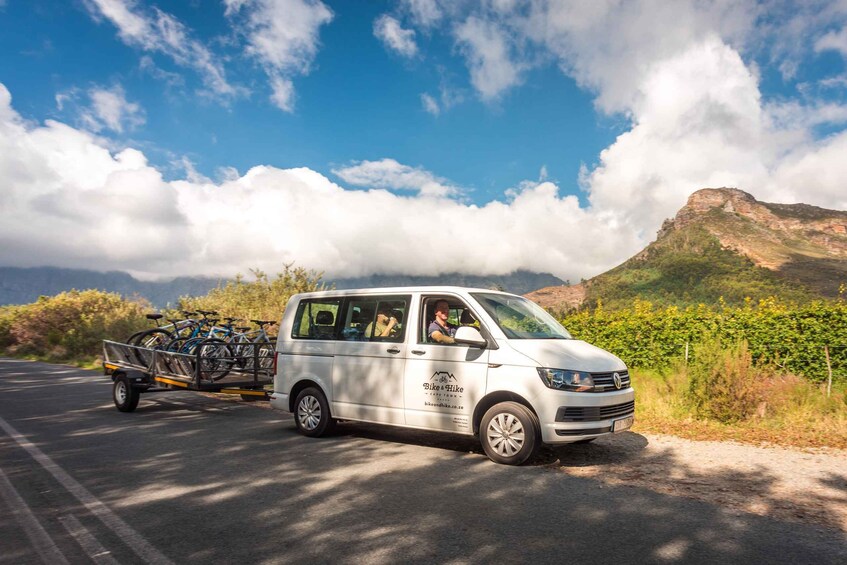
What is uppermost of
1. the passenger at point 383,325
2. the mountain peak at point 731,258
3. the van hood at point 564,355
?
the mountain peak at point 731,258

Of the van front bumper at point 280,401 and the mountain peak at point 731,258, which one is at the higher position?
the mountain peak at point 731,258

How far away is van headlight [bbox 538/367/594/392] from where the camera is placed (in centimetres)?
609

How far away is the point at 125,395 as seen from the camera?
10.5m

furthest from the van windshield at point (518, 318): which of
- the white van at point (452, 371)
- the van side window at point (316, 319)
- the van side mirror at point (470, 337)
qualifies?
the van side window at point (316, 319)

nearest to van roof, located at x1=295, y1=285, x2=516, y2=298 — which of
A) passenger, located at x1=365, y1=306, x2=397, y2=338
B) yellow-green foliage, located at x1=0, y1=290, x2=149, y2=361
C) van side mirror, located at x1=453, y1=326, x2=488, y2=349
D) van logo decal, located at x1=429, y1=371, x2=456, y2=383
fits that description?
passenger, located at x1=365, y1=306, x2=397, y2=338

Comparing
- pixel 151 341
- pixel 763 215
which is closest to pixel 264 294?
pixel 151 341

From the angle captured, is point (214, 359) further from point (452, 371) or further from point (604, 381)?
point (604, 381)

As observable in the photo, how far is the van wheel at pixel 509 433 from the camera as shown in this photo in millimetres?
6145

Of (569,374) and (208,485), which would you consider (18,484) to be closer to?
(208,485)

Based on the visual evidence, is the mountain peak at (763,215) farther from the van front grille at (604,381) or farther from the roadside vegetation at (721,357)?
the van front grille at (604,381)

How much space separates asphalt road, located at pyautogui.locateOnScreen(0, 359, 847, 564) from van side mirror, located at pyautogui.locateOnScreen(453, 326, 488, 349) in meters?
1.42

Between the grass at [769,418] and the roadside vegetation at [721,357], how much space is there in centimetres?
2

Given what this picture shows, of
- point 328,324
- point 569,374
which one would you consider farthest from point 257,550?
point 328,324

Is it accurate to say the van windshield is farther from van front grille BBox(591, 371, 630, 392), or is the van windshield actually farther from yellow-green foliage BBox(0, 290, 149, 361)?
yellow-green foliage BBox(0, 290, 149, 361)
